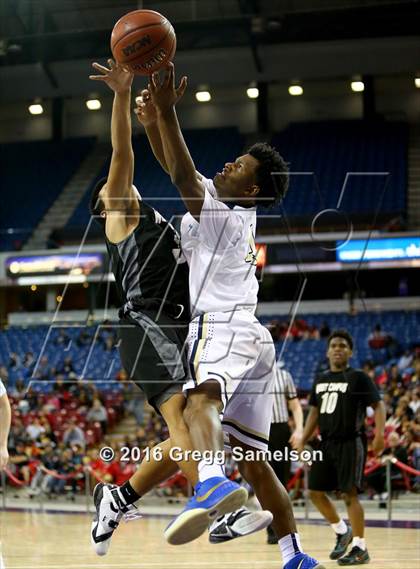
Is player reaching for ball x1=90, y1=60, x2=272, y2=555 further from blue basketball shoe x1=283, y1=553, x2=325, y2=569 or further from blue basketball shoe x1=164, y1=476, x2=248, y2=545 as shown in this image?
blue basketball shoe x1=283, y1=553, x2=325, y2=569

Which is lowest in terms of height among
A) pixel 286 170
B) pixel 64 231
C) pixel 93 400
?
pixel 93 400

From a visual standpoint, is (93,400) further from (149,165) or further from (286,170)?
(286,170)

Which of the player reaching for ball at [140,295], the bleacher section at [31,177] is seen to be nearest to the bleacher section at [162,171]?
the bleacher section at [31,177]

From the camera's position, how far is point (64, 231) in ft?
74.5

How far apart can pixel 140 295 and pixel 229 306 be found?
1.74ft

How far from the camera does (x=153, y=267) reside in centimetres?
468

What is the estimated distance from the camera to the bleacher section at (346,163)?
70.6 feet

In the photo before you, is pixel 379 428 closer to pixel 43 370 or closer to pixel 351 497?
pixel 351 497

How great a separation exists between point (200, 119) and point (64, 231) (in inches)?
211

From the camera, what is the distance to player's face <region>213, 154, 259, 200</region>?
4.49 meters

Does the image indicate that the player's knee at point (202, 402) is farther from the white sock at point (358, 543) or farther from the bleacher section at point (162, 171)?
the bleacher section at point (162, 171)

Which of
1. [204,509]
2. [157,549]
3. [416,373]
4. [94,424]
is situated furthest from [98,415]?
[204,509]

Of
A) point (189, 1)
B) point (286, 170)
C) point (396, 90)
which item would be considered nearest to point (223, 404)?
point (286, 170)

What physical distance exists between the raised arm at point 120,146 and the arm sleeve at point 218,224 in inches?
19.8
